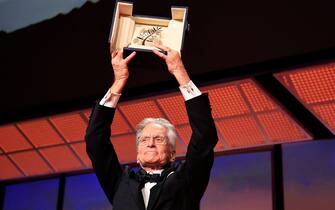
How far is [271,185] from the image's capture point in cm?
361

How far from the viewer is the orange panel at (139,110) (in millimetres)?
3721

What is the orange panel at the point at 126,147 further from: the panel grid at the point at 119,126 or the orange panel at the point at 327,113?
the orange panel at the point at 327,113

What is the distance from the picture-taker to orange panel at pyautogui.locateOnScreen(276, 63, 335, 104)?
3069 mm

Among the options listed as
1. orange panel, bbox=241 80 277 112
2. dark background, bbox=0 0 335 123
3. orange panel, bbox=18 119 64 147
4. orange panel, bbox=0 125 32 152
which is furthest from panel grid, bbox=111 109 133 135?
orange panel, bbox=241 80 277 112

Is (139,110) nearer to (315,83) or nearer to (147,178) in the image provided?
(315,83)

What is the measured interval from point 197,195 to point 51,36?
251 cm

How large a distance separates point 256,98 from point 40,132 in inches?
66.2

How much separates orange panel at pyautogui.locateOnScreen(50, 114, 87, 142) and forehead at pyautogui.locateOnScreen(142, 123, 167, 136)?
2337 mm

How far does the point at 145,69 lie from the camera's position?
265cm

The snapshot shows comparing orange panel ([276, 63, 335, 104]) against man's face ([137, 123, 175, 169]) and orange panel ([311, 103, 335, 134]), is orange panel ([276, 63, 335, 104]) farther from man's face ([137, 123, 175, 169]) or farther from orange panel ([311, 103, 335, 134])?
man's face ([137, 123, 175, 169])

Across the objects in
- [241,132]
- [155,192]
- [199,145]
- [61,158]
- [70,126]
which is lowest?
[61,158]

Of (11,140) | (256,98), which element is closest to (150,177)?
(256,98)

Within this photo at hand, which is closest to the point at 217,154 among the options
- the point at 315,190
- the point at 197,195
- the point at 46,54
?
the point at 315,190

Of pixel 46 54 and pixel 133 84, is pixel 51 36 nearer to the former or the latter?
pixel 46 54
